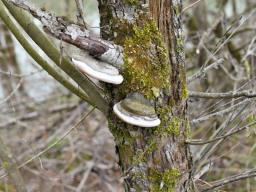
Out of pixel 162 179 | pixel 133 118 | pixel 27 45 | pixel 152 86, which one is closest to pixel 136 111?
pixel 133 118

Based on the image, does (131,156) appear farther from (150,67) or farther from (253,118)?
(253,118)

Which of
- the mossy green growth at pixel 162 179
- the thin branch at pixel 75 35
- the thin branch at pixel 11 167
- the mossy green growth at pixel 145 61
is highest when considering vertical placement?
the thin branch at pixel 75 35

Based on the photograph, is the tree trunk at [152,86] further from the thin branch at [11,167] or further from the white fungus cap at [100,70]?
the thin branch at [11,167]

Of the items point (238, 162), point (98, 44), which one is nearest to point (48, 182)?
point (238, 162)

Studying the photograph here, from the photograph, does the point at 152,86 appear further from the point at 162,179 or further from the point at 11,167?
the point at 11,167

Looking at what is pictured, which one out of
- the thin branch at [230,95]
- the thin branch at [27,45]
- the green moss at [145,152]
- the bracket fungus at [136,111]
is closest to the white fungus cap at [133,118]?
the bracket fungus at [136,111]

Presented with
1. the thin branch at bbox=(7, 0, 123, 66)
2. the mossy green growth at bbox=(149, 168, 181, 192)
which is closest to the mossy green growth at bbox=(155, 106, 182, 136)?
the mossy green growth at bbox=(149, 168, 181, 192)

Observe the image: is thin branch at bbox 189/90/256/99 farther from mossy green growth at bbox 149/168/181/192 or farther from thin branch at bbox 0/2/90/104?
thin branch at bbox 0/2/90/104
